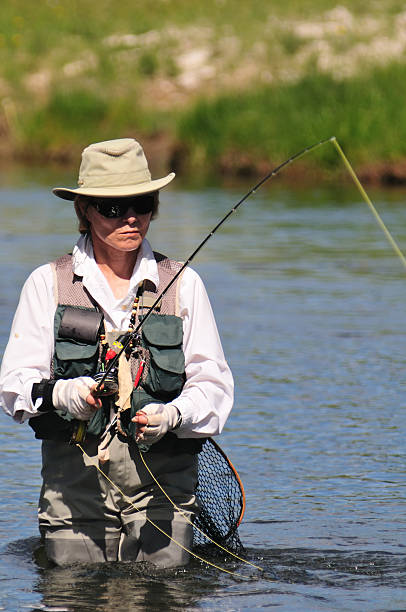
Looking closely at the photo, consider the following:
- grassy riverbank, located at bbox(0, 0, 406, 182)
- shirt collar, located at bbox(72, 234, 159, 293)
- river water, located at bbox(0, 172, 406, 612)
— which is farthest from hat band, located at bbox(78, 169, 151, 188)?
grassy riverbank, located at bbox(0, 0, 406, 182)

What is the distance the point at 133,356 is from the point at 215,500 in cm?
83

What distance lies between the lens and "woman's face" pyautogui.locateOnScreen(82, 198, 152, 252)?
4.11m

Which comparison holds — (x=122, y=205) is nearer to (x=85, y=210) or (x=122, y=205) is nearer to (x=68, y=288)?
(x=85, y=210)

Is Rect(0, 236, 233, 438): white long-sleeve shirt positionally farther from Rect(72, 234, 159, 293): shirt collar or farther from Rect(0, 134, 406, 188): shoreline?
Rect(0, 134, 406, 188): shoreline

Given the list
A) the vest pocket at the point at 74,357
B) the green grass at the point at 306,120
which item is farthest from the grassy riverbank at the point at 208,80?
the vest pocket at the point at 74,357

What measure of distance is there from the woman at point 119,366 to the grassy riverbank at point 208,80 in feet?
49.2

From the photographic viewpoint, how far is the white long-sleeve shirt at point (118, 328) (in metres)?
4.01

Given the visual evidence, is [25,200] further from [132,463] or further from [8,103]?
[132,463]

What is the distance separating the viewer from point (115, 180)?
161 inches

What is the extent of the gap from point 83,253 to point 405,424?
3080 millimetres

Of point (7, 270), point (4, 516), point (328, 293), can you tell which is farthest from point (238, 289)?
point (4, 516)

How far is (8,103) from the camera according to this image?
27766mm

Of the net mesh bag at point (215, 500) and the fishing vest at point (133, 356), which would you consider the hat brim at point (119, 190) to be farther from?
the net mesh bag at point (215, 500)

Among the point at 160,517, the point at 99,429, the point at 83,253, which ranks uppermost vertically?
the point at 83,253
